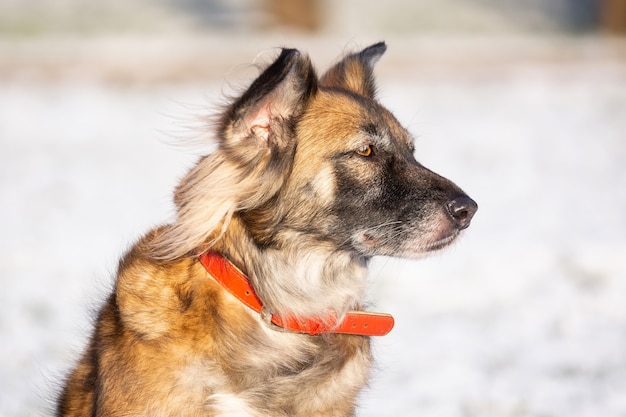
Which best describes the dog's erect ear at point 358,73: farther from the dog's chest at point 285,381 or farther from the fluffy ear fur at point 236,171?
the dog's chest at point 285,381

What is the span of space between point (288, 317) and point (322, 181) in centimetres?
57

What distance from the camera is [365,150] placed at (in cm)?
372

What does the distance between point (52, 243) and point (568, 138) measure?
309 inches

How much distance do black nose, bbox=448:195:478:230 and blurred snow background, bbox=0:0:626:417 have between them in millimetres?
271

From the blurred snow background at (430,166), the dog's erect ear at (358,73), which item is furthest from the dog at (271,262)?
the dog's erect ear at (358,73)

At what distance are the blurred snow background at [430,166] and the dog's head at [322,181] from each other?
248 mm

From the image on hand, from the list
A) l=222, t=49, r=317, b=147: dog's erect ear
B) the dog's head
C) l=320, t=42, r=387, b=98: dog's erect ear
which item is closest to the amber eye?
the dog's head

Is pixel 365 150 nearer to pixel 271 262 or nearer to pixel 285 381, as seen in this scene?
pixel 271 262

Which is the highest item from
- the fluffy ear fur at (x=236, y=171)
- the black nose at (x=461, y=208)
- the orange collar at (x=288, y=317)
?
the black nose at (x=461, y=208)

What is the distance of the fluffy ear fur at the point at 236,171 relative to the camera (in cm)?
348

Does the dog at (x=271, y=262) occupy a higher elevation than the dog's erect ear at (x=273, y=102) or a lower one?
lower

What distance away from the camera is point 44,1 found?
2569 cm

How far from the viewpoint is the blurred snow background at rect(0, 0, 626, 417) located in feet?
18.6

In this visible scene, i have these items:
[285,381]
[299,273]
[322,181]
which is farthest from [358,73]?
[285,381]
